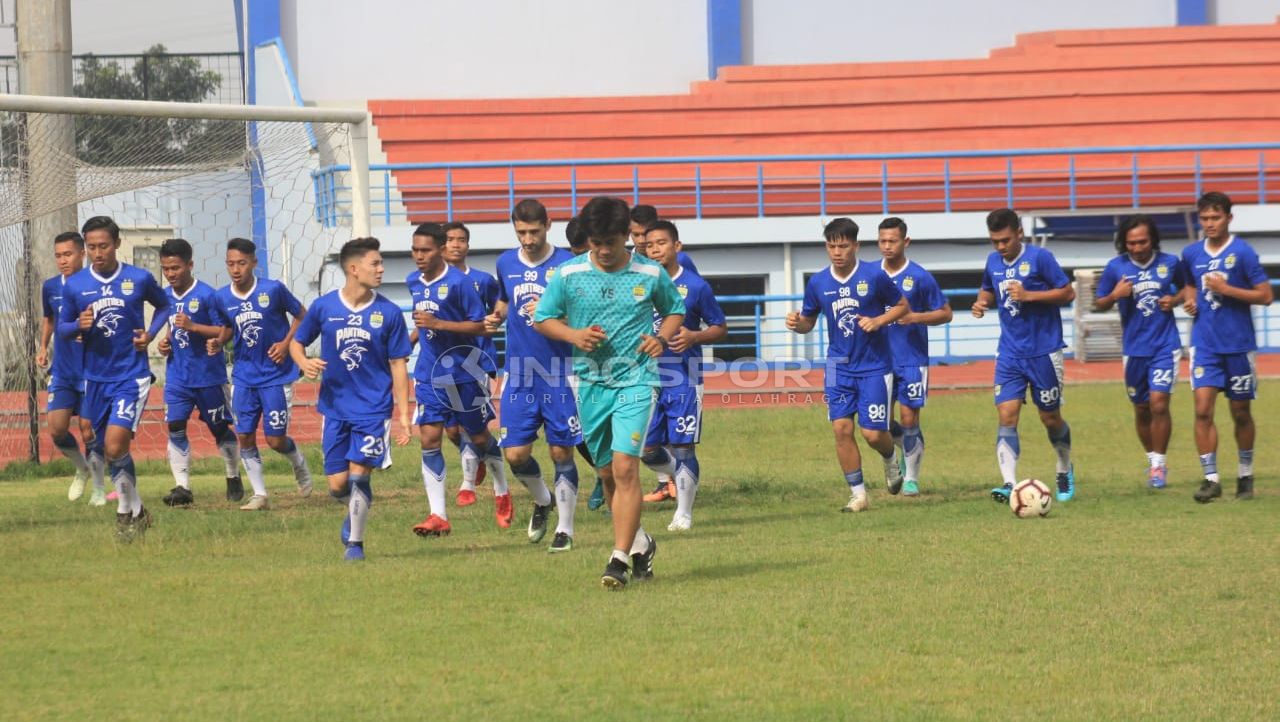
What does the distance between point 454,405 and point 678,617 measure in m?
4.31

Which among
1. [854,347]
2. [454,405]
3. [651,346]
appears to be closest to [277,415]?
[454,405]

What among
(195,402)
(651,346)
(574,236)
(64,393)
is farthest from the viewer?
(195,402)

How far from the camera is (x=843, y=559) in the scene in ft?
28.3

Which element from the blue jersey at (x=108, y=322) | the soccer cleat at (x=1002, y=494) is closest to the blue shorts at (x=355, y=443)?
the blue jersey at (x=108, y=322)

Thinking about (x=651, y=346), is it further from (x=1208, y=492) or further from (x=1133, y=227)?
(x=1133, y=227)

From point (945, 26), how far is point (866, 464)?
1814 centimetres

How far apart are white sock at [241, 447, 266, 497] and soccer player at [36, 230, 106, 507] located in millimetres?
1034

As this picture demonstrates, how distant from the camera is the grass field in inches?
221

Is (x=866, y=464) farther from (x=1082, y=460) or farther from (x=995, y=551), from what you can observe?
(x=995, y=551)

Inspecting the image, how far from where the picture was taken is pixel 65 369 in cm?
1153

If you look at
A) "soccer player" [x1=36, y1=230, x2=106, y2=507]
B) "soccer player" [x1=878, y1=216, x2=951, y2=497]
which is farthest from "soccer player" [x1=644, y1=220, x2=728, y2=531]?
"soccer player" [x1=36, y1=230, x2=106, y2=507]

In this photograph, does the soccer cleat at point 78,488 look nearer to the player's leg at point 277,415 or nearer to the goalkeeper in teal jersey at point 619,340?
the player's leg at point 277,415

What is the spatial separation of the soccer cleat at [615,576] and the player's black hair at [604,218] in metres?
1.52

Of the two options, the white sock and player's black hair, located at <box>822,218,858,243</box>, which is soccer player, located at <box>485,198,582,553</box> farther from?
the white sock
